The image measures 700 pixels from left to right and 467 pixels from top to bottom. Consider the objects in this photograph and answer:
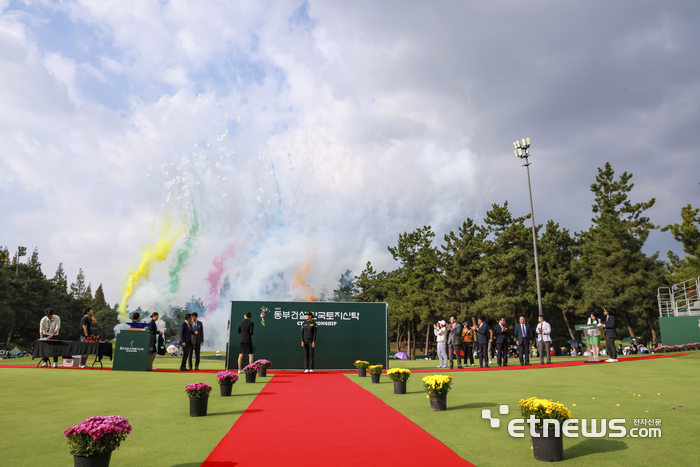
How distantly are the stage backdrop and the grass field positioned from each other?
16.3 feet

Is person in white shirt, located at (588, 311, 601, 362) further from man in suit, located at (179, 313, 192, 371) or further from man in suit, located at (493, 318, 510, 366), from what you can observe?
man in suit, located at (179, 313, 192, 371)

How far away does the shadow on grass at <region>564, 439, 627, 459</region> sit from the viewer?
4.58 meters

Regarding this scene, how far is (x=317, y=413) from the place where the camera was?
708 centimetres

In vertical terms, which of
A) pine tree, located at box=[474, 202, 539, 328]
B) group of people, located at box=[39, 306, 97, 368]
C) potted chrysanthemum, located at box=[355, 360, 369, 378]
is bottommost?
potted chrysanthemum, located at box=[355, 360, 369, 378]

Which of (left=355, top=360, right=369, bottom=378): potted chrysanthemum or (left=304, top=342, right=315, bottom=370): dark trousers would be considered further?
(left=304, top=342, right=315, bottom=370): dark trousers

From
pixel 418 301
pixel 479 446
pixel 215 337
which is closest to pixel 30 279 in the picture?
pixel 215 337

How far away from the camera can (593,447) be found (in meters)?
4.82

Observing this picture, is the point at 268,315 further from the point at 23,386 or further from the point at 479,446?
the point at 479,446

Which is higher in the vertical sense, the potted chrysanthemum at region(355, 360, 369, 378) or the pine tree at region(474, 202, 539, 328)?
the pine tree at region(474, 202, 539, 328)

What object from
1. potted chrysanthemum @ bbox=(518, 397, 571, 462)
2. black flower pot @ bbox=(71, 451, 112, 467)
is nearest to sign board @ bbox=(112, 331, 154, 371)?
black flower pot @ bbox=(71, 451, 112, 467)

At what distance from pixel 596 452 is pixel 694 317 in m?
26.6

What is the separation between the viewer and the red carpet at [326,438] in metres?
→ 4.36

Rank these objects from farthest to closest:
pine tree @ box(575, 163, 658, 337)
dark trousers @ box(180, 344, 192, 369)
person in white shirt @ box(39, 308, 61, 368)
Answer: pine tree @ box(575, 163, 658, 337)
dark trousers @ box(180, 344, 192, 369)
person in white shirt @ box(39, 308, 61, 368)

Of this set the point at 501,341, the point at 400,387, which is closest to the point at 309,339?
the point at 400,387
